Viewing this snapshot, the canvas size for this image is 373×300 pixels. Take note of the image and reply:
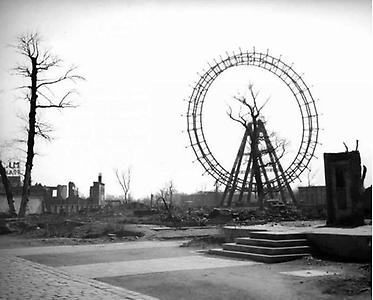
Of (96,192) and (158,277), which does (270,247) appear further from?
(96,192)

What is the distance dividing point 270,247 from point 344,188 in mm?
4516

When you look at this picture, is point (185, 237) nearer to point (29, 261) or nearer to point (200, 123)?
point (29, 261)

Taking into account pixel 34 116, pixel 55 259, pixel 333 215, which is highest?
pixel 34 116

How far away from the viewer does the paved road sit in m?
6.39

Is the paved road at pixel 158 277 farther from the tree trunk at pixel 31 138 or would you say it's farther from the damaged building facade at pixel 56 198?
the damaged building facade at pixel 56 198

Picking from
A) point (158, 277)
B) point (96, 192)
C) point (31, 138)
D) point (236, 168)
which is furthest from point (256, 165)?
point (96, 192)

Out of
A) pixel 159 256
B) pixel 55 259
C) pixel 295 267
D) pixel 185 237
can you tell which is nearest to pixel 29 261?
pixel 55 259

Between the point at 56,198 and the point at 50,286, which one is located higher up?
the point at 56,198

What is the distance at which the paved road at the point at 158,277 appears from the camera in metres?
6.39

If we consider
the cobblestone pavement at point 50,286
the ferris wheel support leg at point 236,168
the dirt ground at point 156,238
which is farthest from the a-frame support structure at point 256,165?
the cobblestone pavement at point 50,286

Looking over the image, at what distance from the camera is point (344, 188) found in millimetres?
13539

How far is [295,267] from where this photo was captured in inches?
350

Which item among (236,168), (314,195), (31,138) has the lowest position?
(314,195)

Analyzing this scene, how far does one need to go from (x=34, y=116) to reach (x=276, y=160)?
1853 cm
